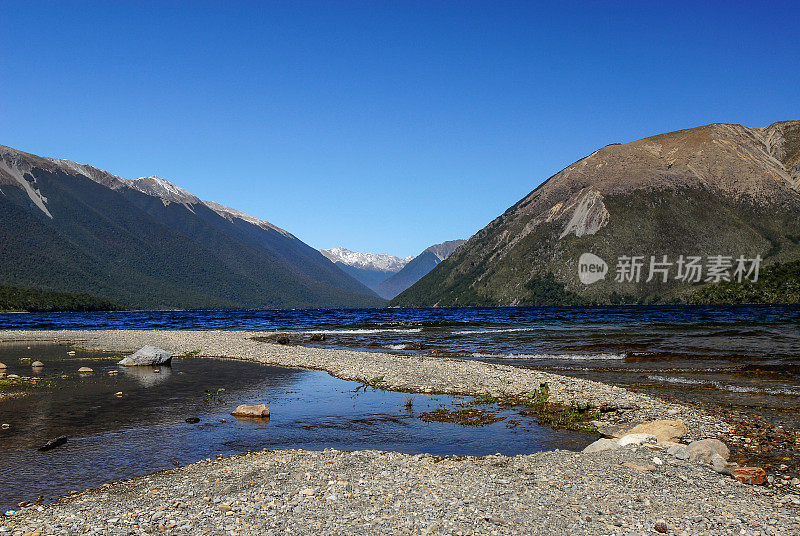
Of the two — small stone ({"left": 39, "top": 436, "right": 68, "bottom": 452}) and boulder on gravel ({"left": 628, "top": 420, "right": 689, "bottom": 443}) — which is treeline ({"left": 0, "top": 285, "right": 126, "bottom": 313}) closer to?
small stone ({"left": 39, "top": 436, "right": 68, "bottom": 452})

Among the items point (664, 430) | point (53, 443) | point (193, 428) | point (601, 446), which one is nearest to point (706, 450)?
point (664, 430)

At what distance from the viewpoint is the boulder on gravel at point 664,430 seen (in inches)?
634

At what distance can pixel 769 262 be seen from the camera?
586 feet

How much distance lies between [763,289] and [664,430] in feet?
570

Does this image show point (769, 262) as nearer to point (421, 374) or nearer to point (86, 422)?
point (421, 374)

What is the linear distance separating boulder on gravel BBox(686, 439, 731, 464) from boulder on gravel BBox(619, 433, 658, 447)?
127 centimetres

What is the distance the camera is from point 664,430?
1634cm

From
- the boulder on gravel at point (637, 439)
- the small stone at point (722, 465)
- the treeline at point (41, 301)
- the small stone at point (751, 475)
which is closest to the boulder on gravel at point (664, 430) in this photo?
the boulder on gravel at point (637, 439)

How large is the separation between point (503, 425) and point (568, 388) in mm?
7297

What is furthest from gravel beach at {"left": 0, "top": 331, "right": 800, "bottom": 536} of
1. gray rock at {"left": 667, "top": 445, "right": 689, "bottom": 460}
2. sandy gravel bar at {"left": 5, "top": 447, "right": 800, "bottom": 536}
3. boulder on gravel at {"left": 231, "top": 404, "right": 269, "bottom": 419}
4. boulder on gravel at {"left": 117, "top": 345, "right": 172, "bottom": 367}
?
boulder on gravel at {"left": 117, "top": 345, "right": 172, "bottom": 367}

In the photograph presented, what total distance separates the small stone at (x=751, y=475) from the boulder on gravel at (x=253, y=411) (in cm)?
1576

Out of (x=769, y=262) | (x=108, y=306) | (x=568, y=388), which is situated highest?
(x=769, y=262)

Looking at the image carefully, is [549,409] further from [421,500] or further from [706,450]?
[421,500]

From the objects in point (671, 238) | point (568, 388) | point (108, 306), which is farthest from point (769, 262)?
point (108, 306)
